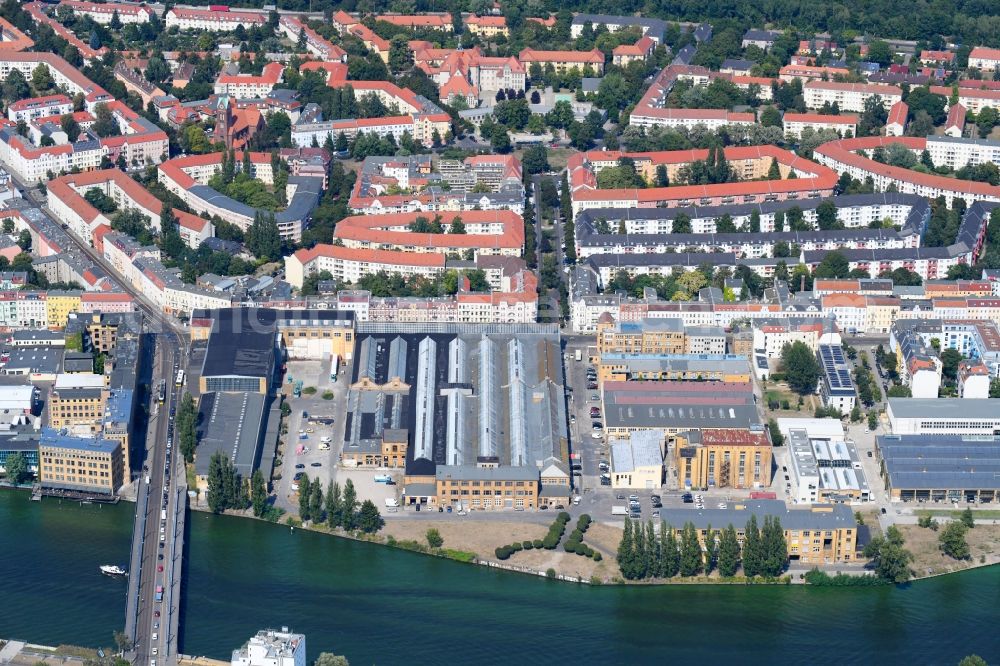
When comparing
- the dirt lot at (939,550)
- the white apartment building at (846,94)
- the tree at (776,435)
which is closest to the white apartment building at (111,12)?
the white apartment building at (846,94)

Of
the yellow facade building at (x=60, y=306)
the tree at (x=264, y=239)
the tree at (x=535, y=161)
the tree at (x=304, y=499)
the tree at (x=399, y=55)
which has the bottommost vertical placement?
the tree at (x=304, y=499)

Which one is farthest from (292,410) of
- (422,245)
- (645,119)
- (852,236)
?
(645,119)

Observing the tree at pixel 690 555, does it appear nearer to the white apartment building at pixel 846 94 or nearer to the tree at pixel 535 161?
the tree at pixel 535 161

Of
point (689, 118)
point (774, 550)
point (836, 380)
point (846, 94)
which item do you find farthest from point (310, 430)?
point (846, 94)

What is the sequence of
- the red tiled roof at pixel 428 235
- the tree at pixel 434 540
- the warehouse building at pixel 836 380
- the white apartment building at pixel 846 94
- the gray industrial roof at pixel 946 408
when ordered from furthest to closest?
1. the white apartment building at pixel 846 94
2. the red tiled roof at pixel 428 235
3. the warehouse building at pixel 836 380
4. the gray industrial roof at pixel 946 408
5. the tree at pixel 434 540

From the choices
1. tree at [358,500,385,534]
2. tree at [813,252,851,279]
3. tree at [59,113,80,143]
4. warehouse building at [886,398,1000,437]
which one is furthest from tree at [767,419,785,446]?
tree at [59,113,80,143]
